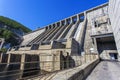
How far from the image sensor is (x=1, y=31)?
134 ft

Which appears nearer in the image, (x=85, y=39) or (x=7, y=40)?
(x=85, y=39)

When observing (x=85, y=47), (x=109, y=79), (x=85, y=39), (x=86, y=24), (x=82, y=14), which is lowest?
(x=109, y=79)

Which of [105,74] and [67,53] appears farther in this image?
[67,53]

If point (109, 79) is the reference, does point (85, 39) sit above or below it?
above

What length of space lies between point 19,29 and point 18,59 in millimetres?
48543

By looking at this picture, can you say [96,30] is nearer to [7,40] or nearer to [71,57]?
[71,57]

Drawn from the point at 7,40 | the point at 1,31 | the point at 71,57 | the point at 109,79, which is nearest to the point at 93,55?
the point at 71,57

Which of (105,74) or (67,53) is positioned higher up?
(67,53)

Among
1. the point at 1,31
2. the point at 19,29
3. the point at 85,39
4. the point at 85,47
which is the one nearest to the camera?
the point at 85,47

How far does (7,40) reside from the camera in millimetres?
38250

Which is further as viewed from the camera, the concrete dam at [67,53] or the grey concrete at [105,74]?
the concrete dam at [67,53]

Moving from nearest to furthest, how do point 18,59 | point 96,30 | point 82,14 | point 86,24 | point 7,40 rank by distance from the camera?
point 18,59 → point 96,30 → point 86,24 → point 82,14 → point 7,40

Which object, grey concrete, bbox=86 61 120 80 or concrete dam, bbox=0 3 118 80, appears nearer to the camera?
grey concrete, bbox=86 61 120 80

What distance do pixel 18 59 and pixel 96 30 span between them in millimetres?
14070
